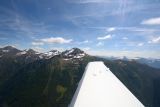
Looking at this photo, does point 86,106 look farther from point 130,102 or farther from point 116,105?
point 130,102

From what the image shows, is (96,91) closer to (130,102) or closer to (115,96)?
(115,96)

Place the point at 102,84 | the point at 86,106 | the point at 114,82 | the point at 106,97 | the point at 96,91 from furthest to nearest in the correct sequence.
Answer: the point at 114,82
the point at 102,84
the point at 96,91
the point at 106,97
the point at 86,106

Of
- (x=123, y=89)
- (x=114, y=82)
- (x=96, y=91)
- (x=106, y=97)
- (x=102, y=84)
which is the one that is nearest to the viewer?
(x=106, y=97)

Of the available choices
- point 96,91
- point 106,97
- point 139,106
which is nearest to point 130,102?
point 139,106

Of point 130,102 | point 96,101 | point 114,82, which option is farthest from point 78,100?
point 114,82

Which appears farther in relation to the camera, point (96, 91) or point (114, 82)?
point (114, 82)

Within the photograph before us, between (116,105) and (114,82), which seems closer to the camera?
(116,105)

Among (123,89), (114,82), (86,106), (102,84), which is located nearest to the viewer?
(86,106)

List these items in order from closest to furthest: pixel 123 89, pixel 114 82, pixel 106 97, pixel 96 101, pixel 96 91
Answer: pixel 96 101, pixel 106 97, pixel 96 91, pixel 123 89, pixel 114 82
